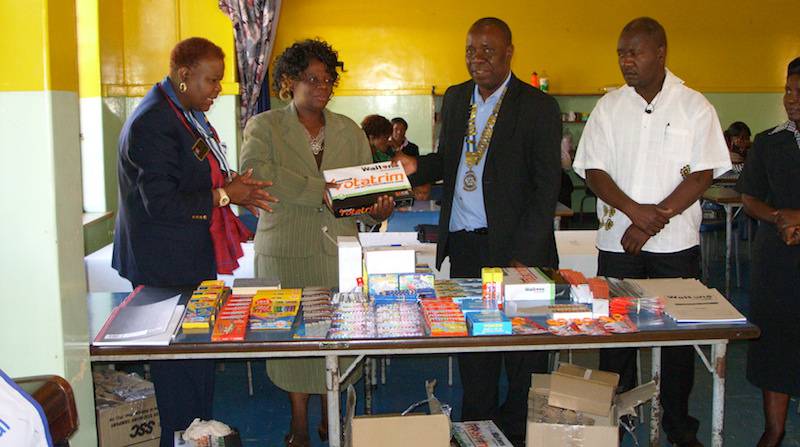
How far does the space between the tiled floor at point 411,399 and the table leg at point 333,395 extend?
42.2 inches

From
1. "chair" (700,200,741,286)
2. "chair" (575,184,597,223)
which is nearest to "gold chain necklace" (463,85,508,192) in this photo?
"chair" (700,200,741,286)

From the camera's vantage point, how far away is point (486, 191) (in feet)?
11.0

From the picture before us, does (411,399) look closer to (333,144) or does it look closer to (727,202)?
(333,144)

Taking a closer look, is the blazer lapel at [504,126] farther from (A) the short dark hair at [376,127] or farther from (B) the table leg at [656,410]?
(A) the short dark hair at [376,127]

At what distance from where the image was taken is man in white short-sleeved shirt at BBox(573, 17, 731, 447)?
131 inches

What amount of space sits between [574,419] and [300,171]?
4.80 feet

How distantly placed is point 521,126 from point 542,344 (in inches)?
42.0

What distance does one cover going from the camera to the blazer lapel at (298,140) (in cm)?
341

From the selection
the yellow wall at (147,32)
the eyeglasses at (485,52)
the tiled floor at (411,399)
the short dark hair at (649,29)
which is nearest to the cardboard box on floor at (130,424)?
the tiled floor at (411,399)

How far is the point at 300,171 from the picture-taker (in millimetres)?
3404

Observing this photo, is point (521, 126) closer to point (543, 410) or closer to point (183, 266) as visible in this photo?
point (543, 410)

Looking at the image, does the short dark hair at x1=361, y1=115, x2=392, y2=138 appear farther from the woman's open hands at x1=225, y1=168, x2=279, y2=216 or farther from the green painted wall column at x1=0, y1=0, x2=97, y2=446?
the green painted wall column at x1=0, y1=0, x2=97, y2=446

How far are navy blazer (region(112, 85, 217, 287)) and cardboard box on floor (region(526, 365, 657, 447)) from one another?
1372mm

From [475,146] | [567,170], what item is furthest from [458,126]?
[567,170]
